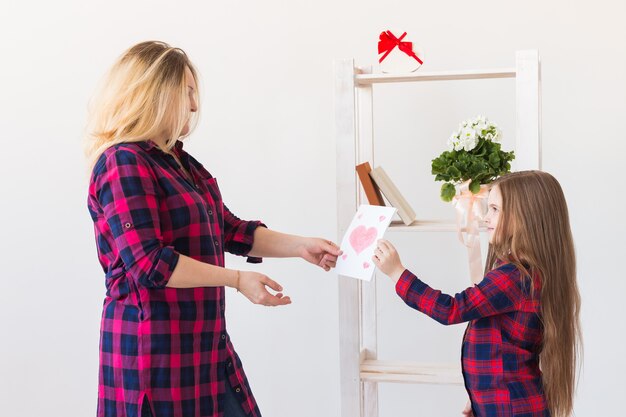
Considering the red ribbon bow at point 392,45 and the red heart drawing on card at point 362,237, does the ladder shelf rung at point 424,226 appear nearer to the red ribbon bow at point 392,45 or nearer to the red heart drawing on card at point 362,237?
the red heart drawing on card at point 362,237

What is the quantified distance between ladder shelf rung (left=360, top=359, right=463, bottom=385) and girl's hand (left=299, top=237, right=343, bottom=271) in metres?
0.47

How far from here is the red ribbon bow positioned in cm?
260

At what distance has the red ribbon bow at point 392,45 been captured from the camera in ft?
8.52

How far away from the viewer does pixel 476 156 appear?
8.02 ft

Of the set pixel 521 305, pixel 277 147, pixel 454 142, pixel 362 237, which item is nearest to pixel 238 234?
pixel 362 237

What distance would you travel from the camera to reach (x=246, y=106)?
→ 3.35m

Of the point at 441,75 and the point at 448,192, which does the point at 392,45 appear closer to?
the point at 441,75

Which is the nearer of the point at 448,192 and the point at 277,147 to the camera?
the point at 448,192

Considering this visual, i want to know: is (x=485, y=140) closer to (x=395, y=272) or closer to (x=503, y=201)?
(x=503, y=201)

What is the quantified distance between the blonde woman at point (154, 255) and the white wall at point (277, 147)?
4.35 feet

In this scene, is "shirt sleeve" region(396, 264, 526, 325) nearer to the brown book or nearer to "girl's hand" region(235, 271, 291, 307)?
"girl's hand" region(235, 271, 291, 307)

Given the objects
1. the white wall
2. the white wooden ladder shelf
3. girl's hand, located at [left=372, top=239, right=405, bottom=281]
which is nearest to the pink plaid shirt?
girl's hand, located at [left=372, top=239, right=405, bottom=281]

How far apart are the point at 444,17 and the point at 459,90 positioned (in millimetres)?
286

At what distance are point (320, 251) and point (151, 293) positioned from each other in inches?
24.4
